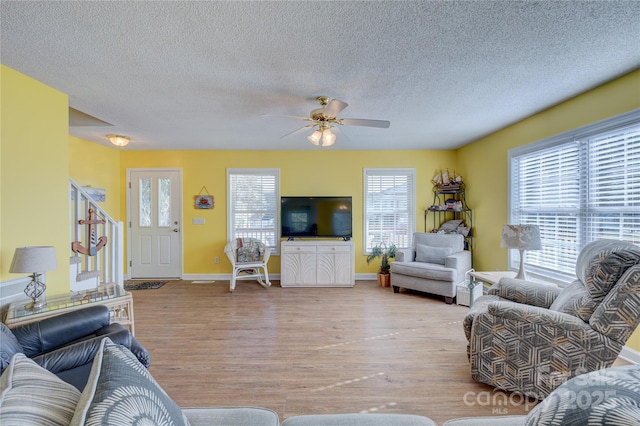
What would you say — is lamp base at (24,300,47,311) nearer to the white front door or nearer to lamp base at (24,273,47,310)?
lamp base at (24,273,47,310)

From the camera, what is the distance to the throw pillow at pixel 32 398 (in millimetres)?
598

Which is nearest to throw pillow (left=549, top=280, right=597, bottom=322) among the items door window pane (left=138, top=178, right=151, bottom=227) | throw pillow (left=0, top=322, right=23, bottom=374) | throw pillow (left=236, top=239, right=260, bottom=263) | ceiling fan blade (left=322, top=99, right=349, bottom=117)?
ceiling fan blade (left=322, top=99, right=349, bottom=117)

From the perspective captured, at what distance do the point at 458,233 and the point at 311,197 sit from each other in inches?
102

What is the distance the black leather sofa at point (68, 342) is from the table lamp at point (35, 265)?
0.53 meters

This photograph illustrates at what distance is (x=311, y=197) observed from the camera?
16.6 ft

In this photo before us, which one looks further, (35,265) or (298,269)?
(298,269)

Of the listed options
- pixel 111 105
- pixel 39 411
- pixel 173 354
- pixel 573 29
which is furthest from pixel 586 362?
pixel 111 105

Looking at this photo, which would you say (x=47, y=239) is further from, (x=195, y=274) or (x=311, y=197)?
(x=311, y=197)

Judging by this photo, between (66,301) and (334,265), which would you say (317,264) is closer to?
(334,265)

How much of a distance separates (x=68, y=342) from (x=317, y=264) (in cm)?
334

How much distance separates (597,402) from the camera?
0.59m

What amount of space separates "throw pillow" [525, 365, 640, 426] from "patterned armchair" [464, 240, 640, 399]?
4.31 feet

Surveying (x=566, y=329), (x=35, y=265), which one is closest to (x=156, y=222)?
(x=35, y=265)

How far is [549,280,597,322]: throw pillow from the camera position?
1731mm
